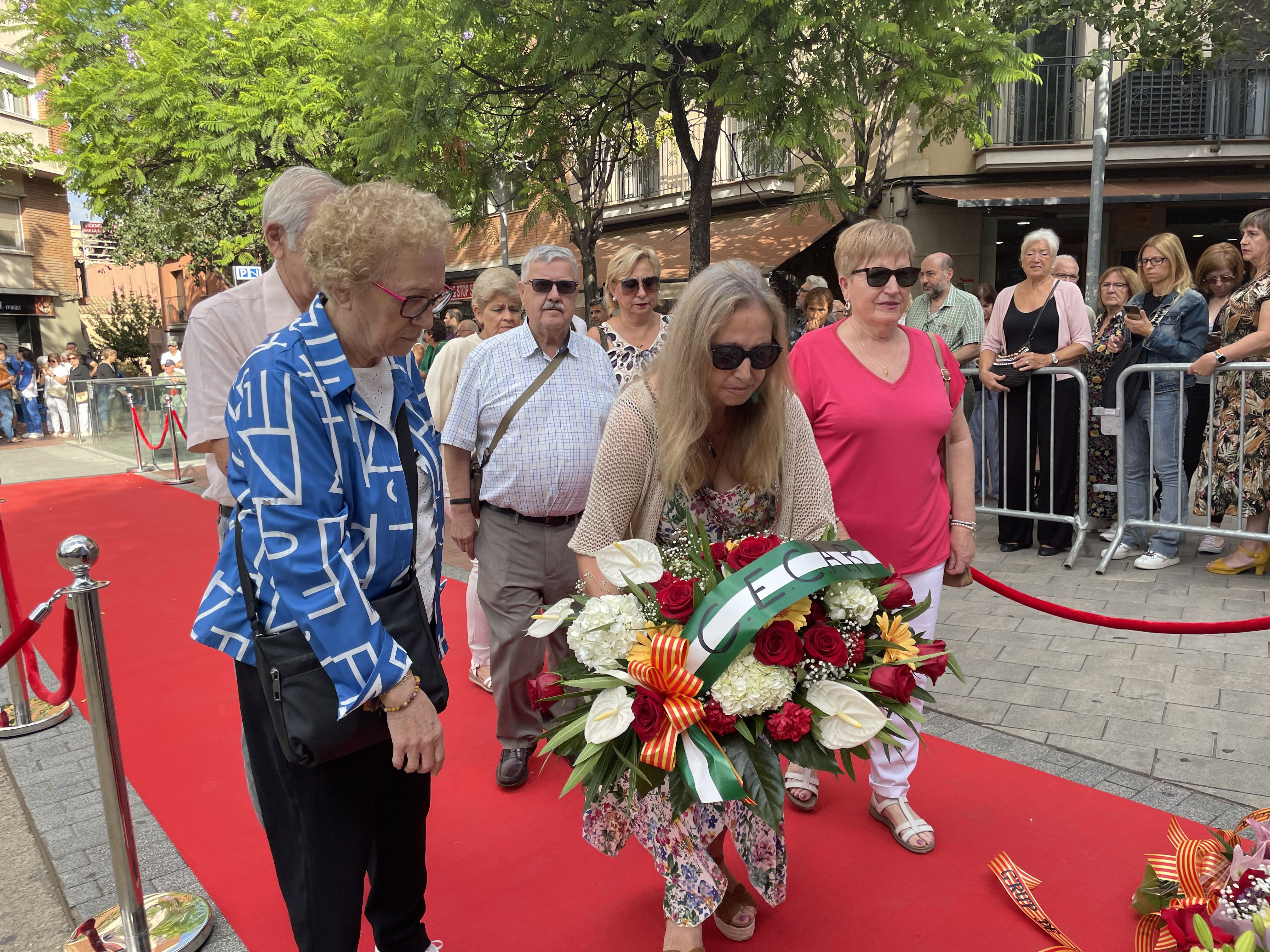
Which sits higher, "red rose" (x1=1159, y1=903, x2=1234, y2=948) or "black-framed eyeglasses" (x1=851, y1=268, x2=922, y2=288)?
"black-framed eyeglasses" (x1=851, y1=268, x2=922, y2=288)

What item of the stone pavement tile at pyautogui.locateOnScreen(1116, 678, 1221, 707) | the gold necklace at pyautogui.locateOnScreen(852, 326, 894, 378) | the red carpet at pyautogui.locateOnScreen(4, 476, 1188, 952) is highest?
the gold necklace at pyautogui.locateOnScreen(852, 326, 894, 378)

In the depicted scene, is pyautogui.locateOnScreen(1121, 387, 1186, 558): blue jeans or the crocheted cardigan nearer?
the crocheted cardigan

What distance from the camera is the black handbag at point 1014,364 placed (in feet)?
22.0

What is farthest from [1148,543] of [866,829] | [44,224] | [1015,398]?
[44,224]

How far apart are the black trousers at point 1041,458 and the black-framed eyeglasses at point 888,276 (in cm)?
390

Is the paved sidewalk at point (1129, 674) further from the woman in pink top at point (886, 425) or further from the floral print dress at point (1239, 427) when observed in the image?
the woman in pink top at point (886, 425)

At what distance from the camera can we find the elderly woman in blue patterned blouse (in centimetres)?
176

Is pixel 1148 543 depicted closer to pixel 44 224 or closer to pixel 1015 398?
pixel 1015 398

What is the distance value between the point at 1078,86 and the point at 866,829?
18236 millimetres

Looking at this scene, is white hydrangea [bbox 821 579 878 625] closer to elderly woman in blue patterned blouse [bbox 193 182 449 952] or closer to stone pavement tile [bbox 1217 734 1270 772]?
elderly woman in blue patterned blouse [bbox 193 182 449 952]

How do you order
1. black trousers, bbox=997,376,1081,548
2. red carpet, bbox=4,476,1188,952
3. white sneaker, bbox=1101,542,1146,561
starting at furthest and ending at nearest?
black trousers, bbox=997,376,1081,548, white sneaker, bbox=1101,542,1146,561, red carpet, bbox=4,476,1188,952

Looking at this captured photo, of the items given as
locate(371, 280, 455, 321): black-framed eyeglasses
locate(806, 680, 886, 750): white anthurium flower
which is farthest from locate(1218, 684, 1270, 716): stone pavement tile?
locate(371, 280, 455, 321): black-framed eyeglasses

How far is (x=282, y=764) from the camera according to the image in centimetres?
205

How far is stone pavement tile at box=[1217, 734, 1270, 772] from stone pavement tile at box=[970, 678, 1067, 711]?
637 mm
